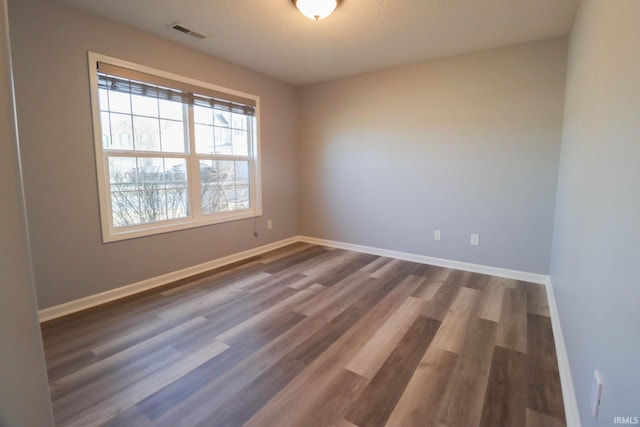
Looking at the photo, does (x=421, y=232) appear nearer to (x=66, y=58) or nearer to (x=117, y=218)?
(x=117, y=218)

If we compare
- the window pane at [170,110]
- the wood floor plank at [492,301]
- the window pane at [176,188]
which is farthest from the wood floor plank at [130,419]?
the window pane at [170,110]

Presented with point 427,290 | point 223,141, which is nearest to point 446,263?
point 427,290

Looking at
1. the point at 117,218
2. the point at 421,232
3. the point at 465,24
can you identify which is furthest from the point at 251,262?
the point at 465,24

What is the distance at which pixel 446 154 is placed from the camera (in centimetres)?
354

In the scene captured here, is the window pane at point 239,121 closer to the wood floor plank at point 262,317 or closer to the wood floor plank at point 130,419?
the wood floor plank at point 262,317

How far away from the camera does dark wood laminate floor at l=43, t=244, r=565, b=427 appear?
4.84 feet

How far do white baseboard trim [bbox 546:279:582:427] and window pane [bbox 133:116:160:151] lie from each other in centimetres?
364

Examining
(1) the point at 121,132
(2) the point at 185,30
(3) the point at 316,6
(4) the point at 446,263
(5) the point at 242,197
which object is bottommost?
(4) the point at 446,263

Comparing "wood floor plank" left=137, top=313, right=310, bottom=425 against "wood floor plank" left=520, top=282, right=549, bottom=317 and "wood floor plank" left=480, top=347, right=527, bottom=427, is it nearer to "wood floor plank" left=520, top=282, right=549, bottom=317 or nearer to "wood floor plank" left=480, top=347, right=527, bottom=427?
"wood floor plank" left=480, top=347, right=527, bottom=427

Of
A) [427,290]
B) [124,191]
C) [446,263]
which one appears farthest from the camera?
[446,263]

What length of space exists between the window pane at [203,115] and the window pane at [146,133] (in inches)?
17.8

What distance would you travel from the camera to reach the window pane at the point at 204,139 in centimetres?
339

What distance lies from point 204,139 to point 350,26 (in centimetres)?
199

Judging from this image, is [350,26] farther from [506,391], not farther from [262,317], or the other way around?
[506,391]
